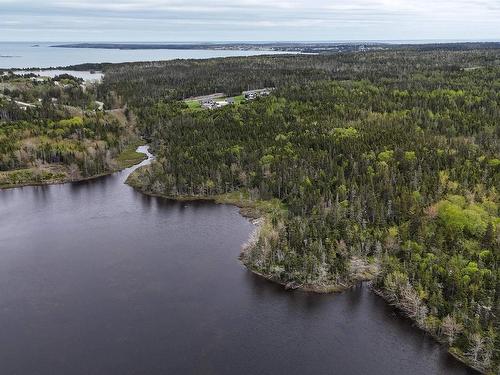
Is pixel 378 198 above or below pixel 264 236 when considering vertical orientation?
above

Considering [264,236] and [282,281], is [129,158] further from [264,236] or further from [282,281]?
[282,281]

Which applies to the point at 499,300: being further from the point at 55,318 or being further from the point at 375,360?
the point at 55,318

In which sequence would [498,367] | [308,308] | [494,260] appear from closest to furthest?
1. [498,367]
2. [308,308]
3. [494,260]

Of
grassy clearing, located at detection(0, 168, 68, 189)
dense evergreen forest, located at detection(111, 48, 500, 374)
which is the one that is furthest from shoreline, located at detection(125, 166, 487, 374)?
grassy clearing, located at detection(0, 168, 68, 189)

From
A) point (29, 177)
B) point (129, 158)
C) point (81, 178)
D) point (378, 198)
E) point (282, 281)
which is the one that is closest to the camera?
point (282, 281)

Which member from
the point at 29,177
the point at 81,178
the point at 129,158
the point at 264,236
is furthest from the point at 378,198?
the point at 29,177

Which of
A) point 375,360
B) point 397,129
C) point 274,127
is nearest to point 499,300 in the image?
point 375,360

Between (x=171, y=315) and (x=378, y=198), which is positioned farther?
(x=378, y=198)

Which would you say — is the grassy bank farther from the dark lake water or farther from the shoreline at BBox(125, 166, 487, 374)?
the dark lake water

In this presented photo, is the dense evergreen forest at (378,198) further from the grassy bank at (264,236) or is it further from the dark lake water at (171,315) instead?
the dark lake water at (171,315)
